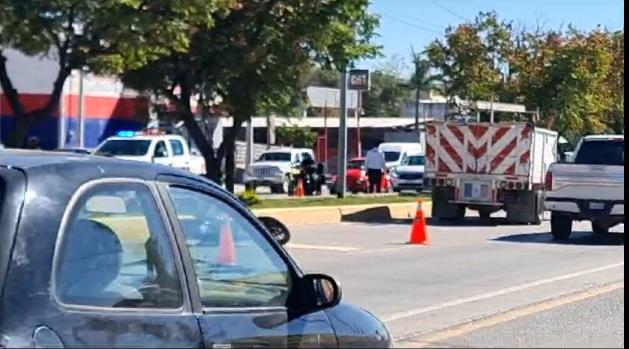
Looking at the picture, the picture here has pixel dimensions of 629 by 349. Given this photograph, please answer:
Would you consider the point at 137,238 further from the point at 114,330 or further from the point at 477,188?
the point at 477,188

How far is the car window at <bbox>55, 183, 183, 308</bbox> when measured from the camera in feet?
15.3

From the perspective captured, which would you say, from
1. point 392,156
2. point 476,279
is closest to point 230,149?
point 476,279

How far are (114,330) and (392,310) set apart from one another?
28.6ft

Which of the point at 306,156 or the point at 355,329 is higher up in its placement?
the point at 306,156

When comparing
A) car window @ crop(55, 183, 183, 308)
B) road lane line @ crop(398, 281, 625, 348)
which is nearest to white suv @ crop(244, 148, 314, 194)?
road lane line @ crop(398, 281, 625, 348)

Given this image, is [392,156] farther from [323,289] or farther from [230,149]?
[323,289]

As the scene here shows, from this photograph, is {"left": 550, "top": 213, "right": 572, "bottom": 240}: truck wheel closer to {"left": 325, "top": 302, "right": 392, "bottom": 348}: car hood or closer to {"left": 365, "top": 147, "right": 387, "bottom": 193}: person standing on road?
{"left": 325, "top": 302, "right": 392, "bottom": 348}: car hood

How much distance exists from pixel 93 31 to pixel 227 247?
823 inches

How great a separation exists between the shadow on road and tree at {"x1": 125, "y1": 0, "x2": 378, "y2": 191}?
7474mm

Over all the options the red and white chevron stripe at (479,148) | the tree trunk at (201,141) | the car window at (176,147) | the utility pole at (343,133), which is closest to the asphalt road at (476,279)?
the red and white chevron stripe at (479,148)

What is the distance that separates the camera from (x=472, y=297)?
14445mm

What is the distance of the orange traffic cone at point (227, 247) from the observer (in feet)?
17.9

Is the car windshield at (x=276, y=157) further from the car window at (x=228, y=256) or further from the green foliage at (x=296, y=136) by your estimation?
the car window at (x=228, y=256)

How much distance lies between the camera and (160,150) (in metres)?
36.0
